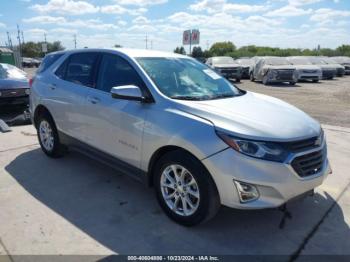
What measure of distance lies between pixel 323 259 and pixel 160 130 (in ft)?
6.17

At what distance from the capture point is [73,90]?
15.6ft

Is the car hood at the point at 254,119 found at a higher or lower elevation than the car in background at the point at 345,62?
higher

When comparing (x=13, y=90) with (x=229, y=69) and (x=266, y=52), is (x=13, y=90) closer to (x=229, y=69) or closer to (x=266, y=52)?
(x=229, y=69)

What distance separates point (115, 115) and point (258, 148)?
69.2 inches

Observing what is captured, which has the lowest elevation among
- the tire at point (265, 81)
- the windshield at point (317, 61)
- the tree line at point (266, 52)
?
the tree line at point (266, 52)

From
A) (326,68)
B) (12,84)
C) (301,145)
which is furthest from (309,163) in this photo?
(326,68)

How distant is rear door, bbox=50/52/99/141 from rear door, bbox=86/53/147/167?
0.57 feet

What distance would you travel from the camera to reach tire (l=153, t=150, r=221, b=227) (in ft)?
10.5

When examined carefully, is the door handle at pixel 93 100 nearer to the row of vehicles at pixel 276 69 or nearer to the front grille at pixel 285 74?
the row of vehicles at pixel 276 69

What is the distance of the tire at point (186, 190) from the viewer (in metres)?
3.19

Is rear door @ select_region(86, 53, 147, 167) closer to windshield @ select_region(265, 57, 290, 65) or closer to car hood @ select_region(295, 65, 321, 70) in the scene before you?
windshield @ select_region(265, 57, 290, 65)

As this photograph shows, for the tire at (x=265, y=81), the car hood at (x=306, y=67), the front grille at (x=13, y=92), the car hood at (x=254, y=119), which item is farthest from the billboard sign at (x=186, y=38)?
the car hood at (x=254, y=119)

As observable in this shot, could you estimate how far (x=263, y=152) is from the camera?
300 cm

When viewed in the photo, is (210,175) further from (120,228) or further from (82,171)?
(82,171)
